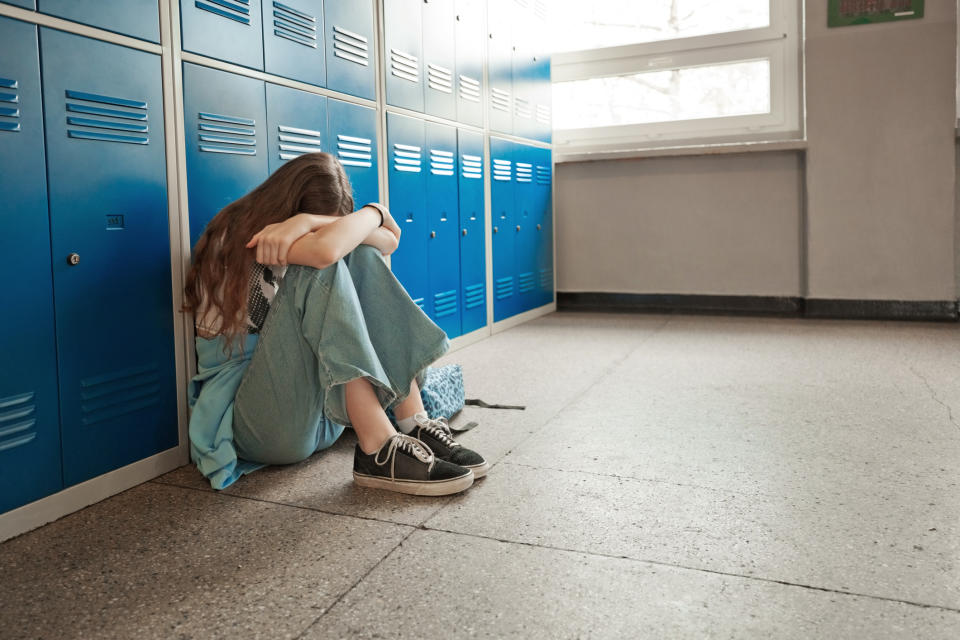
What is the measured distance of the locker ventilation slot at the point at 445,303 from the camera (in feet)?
10.7

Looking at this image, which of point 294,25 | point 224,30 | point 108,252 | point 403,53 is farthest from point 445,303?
point 108,252

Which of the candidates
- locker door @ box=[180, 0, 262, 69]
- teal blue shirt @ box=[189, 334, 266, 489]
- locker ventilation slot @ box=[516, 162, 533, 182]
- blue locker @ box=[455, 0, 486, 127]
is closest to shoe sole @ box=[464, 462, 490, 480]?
teal blue shirt @ box=[189, 334, 266, 489]

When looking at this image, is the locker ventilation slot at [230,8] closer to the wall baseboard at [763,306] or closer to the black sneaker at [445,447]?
the black sneaker at [445,447]

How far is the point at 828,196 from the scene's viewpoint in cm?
405

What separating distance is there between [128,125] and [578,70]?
3.51 m

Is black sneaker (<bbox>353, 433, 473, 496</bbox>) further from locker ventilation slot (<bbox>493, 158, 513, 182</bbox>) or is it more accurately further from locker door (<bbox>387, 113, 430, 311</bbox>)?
locker ventilation slot (<bbox>493, 158, 513, 182</bbox>)

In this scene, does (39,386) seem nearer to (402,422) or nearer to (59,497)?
(59,497)

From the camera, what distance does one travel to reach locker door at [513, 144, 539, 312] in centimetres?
414

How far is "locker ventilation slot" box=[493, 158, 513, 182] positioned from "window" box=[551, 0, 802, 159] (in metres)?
0.83

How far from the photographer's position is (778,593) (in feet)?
3.84

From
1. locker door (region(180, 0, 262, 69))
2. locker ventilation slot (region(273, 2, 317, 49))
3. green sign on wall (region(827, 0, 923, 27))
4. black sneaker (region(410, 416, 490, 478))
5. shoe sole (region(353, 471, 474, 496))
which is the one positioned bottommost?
shoe sole (region(353, 471, 474, 496))

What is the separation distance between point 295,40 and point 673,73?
2.87 metres

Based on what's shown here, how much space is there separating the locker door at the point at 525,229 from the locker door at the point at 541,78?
0.21 meters

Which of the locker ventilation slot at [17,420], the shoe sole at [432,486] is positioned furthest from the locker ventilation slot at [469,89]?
the locker ventilation slot at [17,420]
